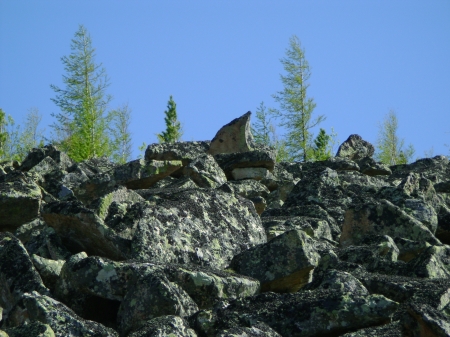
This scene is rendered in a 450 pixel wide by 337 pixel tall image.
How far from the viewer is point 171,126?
73500 mm

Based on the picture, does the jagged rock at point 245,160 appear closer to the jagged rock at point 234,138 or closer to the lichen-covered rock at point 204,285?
the jagged rock at point 234,138

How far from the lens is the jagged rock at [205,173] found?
1706 centimetres

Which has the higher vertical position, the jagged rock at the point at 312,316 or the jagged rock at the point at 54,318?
the jagged rock at the point at 54,318

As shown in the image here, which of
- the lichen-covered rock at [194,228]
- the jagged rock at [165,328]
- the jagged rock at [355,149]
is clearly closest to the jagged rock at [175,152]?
the jagged rock at [355,149]

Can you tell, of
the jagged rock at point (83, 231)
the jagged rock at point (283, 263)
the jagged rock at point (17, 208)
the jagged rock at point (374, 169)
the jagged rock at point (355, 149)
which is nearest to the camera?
the jagged rock at point (283, 263)

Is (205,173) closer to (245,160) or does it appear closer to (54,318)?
(245,160)

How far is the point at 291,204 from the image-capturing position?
16.3 metres

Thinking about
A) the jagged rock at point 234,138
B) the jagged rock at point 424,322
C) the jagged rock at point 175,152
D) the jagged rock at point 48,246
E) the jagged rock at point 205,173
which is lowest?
the jagged rock at point 424,322

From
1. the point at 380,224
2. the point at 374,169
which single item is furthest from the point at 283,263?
the point at 374,169

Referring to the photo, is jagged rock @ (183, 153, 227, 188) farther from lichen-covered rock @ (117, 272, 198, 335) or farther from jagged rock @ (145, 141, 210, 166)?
lichen-covered rock @ (117, 272, 198, 335)

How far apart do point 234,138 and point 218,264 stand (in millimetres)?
13939

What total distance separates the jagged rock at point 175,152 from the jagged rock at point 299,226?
8623 mm

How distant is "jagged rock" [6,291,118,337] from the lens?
23.3 ft

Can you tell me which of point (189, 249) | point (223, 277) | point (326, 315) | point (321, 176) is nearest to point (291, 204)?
point (321, 176)
